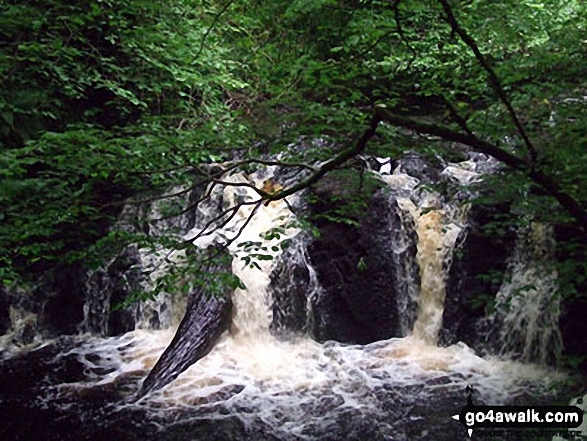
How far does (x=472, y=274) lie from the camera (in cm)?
649

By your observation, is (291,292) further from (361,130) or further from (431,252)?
(361,130)

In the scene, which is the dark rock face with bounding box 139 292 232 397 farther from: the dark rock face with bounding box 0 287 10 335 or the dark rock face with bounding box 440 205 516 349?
the dark rock face with bounding box 0 287 10 335

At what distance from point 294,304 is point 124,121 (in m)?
4.07

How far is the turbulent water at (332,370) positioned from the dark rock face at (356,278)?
196 mm

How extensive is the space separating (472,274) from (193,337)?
11.3ft

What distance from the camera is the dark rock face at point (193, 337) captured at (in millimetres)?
5633

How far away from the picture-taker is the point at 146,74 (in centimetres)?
664

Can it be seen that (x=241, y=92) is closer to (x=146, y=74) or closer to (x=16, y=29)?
(x=146, y=74)

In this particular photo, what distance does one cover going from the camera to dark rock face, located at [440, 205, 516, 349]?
632 centimetres

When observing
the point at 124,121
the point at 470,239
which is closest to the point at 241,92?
the point at 124,121

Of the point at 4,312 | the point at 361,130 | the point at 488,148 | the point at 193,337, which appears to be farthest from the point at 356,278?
the point at 4,312

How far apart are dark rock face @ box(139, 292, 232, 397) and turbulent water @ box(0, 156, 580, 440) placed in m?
0.11

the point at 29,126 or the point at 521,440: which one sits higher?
the point at 29,126

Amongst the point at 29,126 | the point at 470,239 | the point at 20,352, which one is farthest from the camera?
the point at 20,352
